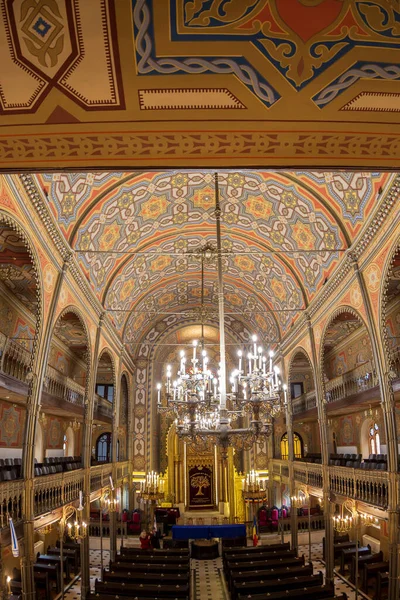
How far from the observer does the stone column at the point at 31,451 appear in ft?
36.2

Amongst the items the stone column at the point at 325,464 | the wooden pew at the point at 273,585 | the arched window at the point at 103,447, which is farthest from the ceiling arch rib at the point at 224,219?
the arched window at the point at 103,447

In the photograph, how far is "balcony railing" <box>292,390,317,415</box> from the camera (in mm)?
22431

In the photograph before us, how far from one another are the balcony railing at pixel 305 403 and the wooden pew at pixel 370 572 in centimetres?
731

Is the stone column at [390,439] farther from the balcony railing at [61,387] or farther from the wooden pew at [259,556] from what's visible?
the balcony railing at [61,387]

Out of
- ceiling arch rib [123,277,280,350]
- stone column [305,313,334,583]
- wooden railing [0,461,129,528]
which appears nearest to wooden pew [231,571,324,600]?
stone column [305,313,334,583]

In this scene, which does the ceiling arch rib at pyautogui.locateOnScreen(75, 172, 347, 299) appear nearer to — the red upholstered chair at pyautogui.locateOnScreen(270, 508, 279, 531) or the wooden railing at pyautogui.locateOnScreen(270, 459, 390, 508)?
the wooden railing at pyautogui.locateOnScreen(270, 459, 390, 508)

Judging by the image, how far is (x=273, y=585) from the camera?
13.3 metres

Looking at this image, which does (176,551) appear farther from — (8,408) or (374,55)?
(374,55)

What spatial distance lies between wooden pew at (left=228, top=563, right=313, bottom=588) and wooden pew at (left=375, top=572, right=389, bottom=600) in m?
2.03

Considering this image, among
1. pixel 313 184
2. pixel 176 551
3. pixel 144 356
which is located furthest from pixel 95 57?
pixel 144 356

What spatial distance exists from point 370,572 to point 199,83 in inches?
653

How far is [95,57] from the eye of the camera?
3844 millimetres

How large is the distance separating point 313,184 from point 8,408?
13.6 m

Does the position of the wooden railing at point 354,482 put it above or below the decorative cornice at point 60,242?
below
